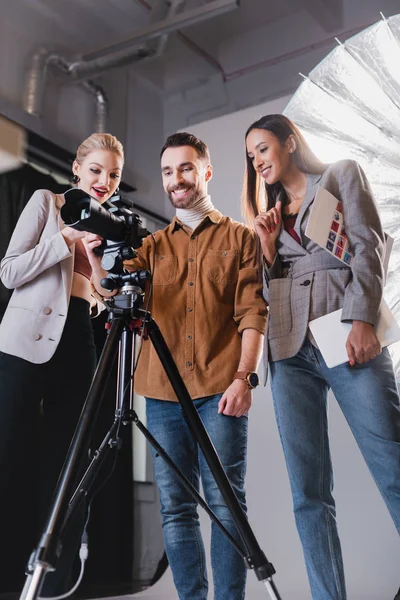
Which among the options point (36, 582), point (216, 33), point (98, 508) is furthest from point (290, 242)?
point (216, 33)

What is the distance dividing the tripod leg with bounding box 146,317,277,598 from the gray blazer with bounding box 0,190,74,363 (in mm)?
544

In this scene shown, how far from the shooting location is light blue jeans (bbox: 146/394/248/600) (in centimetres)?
126

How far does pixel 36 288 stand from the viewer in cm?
166

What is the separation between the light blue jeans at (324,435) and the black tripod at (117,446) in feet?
0.79

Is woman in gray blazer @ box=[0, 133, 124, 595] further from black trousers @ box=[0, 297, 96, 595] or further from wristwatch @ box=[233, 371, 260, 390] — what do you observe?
wristwatch @ box=[233, 371, 260, 390]

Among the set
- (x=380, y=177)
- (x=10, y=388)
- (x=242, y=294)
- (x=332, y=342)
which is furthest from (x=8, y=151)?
(x=332, y=342)

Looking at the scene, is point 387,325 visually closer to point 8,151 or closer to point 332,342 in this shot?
point 332,342

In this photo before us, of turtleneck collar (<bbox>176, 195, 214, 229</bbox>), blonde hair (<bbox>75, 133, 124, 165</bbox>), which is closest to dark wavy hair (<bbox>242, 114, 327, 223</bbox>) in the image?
turtleneck collar (<bbox>176, 195, 214, 229</bbox>)

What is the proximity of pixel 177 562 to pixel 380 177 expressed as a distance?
3.40 ft

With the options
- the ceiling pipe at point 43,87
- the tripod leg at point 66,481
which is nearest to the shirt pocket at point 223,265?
the tripod leg at point 66,481

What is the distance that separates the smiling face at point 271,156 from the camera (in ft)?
5.00

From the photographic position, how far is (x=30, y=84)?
2.34 metres

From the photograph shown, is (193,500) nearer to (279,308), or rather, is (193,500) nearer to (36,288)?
(279,308)

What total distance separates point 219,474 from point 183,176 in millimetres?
774
